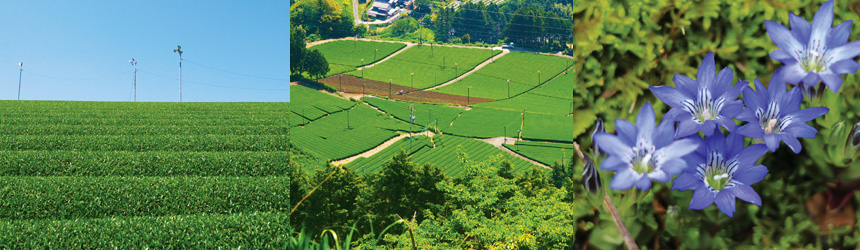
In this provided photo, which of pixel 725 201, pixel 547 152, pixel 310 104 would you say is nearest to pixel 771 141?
pixel 725 201

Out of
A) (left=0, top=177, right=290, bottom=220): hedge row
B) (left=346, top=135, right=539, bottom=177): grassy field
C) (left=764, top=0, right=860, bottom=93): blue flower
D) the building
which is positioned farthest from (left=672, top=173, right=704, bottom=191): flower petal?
(left=0, top=177, right=290, bottom=220): hedge row

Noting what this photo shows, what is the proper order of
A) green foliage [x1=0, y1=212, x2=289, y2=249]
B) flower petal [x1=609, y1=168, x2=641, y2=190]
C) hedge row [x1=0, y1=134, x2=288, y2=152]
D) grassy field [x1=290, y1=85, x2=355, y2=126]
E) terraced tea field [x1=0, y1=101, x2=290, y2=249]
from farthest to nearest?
hedge row [x1=0, y1=134, x2=288, y2=152] < terraced tea field [x1=0, y1=101, x2=290, y2=249] < green foliage [x1=0, y1=212, x2=289, y2=249] < grassy field [x1=290, y1=85, x2=355, y2=126] < flower petal [x1=609, y1=168, x2=641, y2=190]

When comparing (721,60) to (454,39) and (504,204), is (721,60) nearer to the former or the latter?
(454,39)

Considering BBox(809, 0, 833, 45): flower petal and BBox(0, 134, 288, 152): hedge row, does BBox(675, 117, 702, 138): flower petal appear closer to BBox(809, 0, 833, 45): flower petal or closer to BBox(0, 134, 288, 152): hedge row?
BBox(809, 0, 833, 45): flower petal

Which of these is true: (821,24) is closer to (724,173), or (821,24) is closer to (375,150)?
(724,173)

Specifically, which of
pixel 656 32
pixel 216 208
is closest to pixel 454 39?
pixel 656 32

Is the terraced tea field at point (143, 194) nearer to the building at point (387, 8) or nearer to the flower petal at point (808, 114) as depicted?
the building at point (387, 8)

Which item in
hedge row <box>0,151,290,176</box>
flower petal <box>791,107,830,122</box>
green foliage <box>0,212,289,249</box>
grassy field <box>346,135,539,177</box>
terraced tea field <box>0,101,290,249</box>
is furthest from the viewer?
hedge row <box>0,151,290,176</box>

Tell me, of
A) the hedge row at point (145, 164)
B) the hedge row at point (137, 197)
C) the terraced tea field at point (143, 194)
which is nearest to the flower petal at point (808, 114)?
the terraced tea field at point (143, 194)
